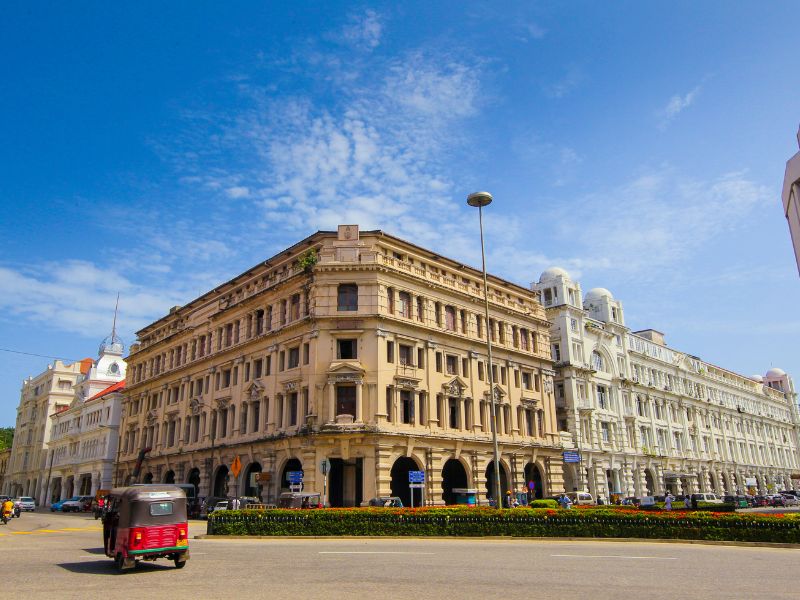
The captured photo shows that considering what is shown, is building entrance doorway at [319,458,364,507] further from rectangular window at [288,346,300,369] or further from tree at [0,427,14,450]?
tree at [0,427,14,450]

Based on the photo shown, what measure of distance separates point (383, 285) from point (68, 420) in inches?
2753

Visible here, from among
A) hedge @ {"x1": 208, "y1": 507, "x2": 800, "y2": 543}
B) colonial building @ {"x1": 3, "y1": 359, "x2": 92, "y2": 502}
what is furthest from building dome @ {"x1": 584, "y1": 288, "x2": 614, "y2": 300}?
colonial building @ {"x1": 3, "y1": 359, "x2": 92, "y2": 502}

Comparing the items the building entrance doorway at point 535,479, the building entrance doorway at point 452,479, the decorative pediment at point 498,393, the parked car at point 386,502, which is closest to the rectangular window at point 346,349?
the parked car at point 386,502

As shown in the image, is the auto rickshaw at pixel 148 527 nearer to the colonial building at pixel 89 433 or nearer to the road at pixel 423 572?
the road at pixel 423 572

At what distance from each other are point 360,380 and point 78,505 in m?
43.7

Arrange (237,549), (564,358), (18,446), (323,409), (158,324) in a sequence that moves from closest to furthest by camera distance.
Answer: (237,549)
(323,409)
(564,358)
(158,324)
(18,446)

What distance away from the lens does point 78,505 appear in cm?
6669

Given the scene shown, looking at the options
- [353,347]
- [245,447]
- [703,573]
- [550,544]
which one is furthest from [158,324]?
[703,573]

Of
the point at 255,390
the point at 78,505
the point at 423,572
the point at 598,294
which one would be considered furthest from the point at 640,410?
the point at 78,505

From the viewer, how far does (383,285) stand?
144 ft

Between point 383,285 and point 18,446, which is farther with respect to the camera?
point 18,446

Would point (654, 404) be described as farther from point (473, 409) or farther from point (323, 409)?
point (323, 409)

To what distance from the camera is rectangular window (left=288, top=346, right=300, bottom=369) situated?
1770 inches

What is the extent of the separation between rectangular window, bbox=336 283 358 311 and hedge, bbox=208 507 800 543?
60.0 ft
